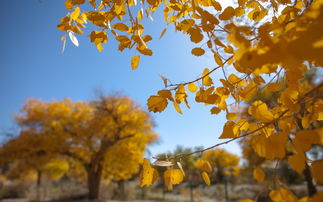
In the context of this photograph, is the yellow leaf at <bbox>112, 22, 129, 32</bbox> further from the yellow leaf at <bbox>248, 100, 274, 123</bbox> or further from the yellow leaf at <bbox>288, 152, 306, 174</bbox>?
the yellow leaf at <bbox>288, 152, 306, 174</bbox>

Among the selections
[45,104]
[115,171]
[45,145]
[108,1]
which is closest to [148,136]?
[115,171]

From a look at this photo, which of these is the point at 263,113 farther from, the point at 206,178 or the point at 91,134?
the point at 91,134

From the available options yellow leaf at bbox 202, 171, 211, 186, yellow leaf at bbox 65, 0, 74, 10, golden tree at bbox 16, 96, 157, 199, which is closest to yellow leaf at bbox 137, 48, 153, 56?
yellow leaf at bbox 65, 0, 74, 10

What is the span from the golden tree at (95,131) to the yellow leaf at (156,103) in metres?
8.56

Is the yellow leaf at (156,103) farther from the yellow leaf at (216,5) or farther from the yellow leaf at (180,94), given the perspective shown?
the yellow leaf at (216,5)

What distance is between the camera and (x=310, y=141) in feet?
1.37

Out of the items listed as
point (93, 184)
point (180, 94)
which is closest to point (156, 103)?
point (180, 94)

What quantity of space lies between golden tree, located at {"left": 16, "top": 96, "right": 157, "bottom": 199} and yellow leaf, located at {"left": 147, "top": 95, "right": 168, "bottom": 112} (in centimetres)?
856

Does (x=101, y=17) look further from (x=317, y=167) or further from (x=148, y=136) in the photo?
(x=148, y=136)

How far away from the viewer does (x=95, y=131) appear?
9.43 meters

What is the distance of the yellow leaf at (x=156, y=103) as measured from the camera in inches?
28.0

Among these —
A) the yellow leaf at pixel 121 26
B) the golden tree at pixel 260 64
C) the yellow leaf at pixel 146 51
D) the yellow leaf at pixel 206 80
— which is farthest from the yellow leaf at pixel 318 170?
the yellow leaf at pixel 121 26

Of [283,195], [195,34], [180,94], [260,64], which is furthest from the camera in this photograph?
[180,94]

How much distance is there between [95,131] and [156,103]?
942cm
